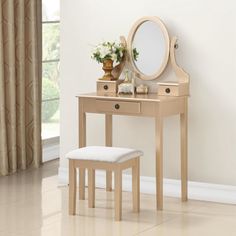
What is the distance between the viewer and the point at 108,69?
565 cm

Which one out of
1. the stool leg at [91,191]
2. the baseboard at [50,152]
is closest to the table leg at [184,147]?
the stool leg at [91,191]

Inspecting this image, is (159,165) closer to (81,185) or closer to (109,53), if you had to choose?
(81,185)

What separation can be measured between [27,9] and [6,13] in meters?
0.34

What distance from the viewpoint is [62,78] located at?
6070 millimetres

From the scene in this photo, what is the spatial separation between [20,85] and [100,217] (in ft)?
6.33

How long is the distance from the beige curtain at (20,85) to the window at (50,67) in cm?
26

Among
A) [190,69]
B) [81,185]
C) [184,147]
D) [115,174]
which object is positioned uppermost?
[190,69]

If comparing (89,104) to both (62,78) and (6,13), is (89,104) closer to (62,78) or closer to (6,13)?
(62,78)

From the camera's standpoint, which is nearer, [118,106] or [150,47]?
[118,106]

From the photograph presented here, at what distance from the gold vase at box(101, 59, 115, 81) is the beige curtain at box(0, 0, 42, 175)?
1.03 meters

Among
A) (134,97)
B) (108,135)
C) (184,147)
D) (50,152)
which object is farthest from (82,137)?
(50,152)

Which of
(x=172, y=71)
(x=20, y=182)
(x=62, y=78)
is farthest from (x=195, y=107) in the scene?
(x=20, y=182)

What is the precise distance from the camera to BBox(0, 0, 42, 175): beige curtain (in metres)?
6.33

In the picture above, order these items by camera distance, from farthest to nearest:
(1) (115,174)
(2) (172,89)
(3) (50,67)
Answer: (3) (50,67) → (2) (172,89) → (1) (115,174)
